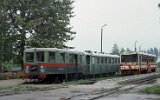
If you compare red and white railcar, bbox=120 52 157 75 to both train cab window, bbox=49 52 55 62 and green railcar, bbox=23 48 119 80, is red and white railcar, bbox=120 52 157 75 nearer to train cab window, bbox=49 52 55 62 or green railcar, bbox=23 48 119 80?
green railcar, bbox=23 48 119 80

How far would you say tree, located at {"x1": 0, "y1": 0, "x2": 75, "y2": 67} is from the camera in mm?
47438

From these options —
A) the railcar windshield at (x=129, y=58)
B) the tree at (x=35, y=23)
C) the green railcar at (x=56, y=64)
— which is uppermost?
the tree at (x=35, y=23)

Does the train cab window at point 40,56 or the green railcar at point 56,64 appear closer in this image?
the green railcar at point 56,64

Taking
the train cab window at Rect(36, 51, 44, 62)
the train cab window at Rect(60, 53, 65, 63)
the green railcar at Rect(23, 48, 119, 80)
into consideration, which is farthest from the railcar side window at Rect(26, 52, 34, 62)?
the train cab window at Rect(60, 53, 65, 63)

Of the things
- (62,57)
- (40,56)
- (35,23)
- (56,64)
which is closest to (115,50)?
(35,23)

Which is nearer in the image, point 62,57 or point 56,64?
point 56,64

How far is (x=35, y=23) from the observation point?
47344mm

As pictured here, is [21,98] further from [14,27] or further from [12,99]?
[14,27]

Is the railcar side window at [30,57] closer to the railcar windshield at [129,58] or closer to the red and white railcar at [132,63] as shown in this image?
the red and white railcar at [132,63]

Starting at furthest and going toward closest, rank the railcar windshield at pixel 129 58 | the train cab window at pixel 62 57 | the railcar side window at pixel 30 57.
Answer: the railcar windshield at pixel 129 58 → the train cab window at pixel 62 57 → the railcar side window at pixel 30 57

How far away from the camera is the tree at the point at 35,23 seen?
47.4 m

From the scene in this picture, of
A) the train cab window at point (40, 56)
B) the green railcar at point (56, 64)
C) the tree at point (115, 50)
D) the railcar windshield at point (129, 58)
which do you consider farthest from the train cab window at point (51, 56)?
the tree at point (115, 50)

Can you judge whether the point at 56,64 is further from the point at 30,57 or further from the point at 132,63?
the point at 132,63

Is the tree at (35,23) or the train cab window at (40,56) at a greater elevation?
the tree at (35,23)
